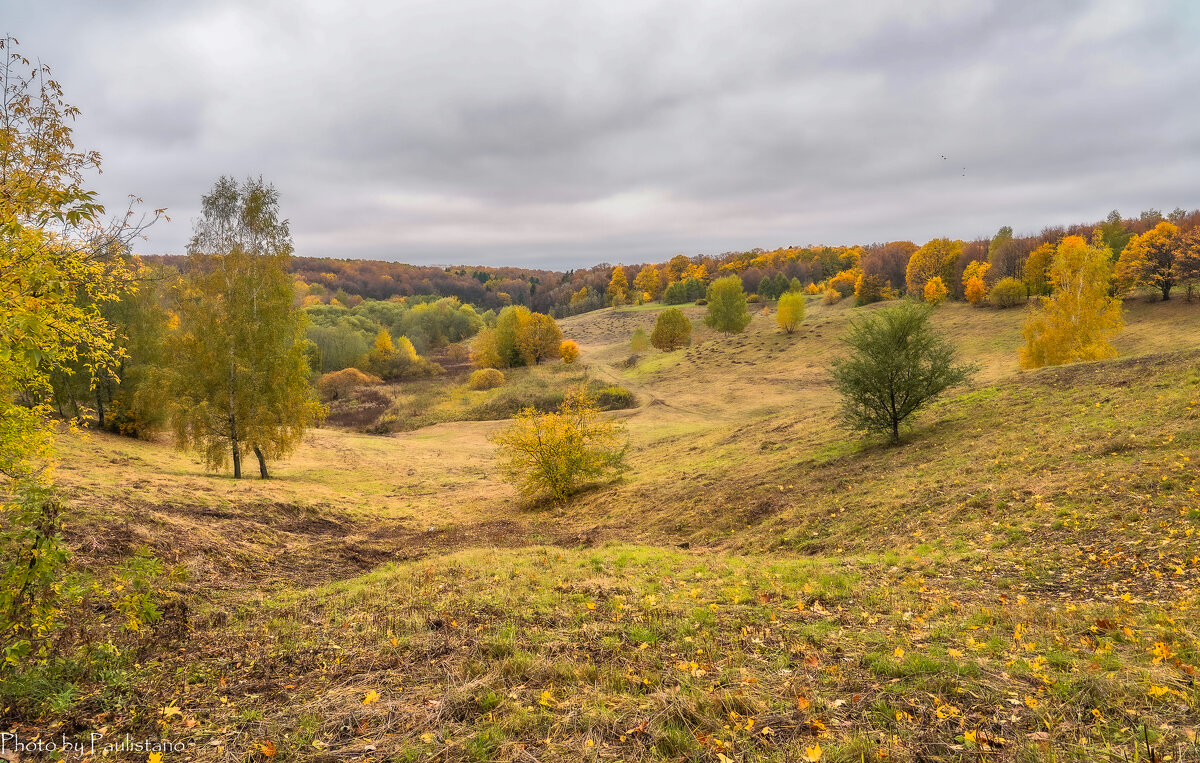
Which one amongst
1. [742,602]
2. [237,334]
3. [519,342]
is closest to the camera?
[742,602]

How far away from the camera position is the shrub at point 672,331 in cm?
8481

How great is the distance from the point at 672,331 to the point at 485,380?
32.2 meters

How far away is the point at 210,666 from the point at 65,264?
18.3 ft

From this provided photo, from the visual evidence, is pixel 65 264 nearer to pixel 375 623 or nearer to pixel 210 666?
pixel 210 666

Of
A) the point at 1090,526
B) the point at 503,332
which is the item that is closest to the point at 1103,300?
the point at 1090,526

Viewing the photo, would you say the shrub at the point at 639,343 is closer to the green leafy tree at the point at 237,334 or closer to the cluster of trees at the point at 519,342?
Result: the cluster of trees at the point at 519,342

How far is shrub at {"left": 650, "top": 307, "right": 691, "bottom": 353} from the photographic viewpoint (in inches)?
3339

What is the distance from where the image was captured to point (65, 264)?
23.4 feet

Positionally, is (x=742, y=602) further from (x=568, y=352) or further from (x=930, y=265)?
(x=930, y=265)

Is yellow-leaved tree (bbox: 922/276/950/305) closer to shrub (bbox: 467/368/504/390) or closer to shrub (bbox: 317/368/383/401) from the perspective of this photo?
shrub (bbox: 467/368/504/390)

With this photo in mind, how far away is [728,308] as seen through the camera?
86.9 metres

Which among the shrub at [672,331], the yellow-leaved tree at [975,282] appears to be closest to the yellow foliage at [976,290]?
the yellow-leaved tree at [975,282]

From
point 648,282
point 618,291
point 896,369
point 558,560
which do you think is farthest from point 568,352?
point 648,282

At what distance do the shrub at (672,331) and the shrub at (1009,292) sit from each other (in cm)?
4122
